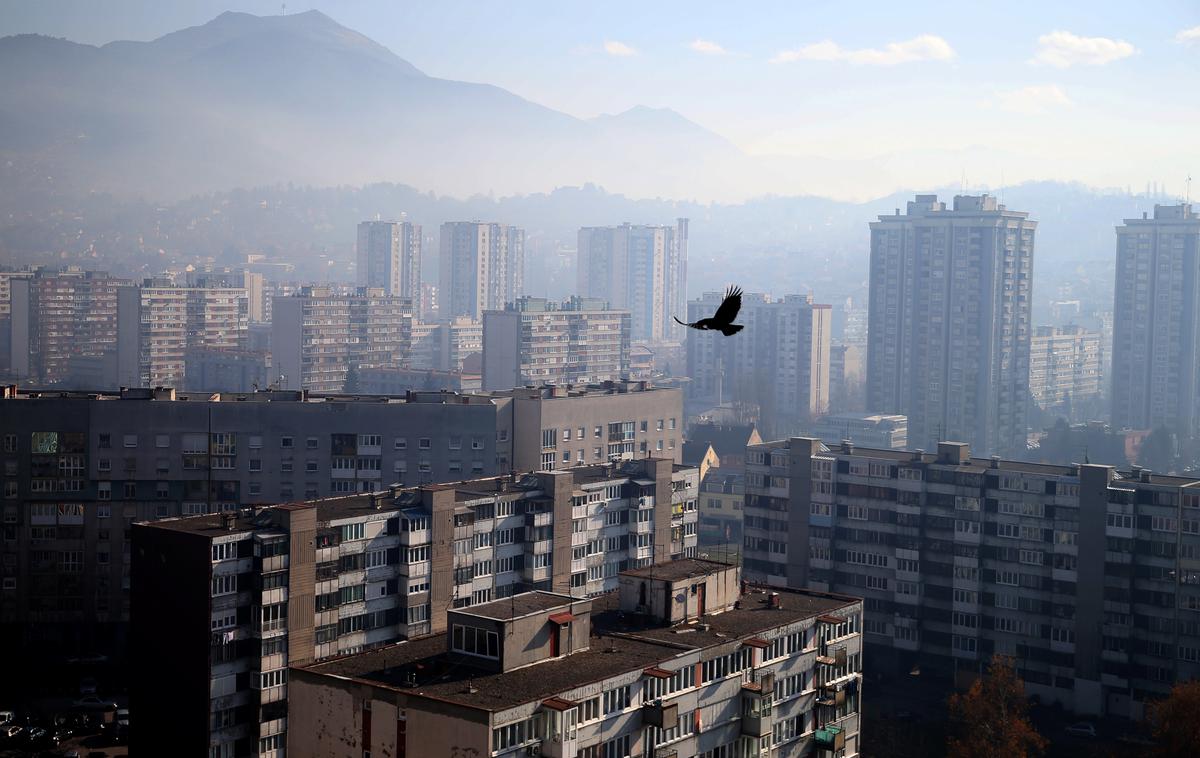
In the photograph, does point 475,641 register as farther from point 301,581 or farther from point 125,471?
point 125,471

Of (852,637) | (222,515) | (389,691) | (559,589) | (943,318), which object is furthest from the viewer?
(943,318)

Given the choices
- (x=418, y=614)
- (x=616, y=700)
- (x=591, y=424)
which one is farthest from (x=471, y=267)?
(x=616, y=700)

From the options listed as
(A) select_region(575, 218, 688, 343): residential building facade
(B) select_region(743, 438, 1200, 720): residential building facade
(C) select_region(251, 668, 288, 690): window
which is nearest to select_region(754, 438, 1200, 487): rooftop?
(B) select_region(743, 438, 1200, 720): residential building facade

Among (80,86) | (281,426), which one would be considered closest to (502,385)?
(281,426)

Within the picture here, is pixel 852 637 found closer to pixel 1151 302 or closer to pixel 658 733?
pixel 658 733

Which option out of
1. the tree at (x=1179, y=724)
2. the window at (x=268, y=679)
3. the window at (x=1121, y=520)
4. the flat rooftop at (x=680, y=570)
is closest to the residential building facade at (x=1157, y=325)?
the window at (x=1121, y=520)

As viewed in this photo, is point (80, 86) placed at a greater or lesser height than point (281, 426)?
greater

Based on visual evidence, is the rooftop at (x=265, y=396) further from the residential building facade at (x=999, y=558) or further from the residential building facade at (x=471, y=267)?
the residential building facade at (x=471, y=267)
